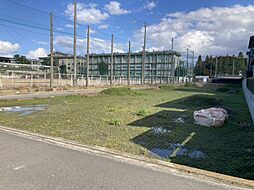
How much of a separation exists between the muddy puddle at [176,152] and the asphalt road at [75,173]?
1.25 metres

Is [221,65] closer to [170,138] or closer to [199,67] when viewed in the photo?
[199,67]

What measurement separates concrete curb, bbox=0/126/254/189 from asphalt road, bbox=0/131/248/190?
0.68 ft

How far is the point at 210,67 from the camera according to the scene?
354ft

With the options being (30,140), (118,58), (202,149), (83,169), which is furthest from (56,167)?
(118,58)

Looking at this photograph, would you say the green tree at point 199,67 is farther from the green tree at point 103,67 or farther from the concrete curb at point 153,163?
the concrete curb at point 153,163

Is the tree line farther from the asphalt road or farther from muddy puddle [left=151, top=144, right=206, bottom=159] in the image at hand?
the asphalt road

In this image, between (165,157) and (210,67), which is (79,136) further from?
(210,67)

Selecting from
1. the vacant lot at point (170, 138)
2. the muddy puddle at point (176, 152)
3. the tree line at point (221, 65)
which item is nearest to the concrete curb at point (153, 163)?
the vacant lot at point (170, 138)

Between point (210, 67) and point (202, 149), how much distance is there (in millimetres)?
108273

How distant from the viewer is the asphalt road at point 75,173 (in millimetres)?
3904

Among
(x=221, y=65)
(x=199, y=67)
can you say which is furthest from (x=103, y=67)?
(x=221, y=65)

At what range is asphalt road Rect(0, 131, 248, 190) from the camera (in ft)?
12.8

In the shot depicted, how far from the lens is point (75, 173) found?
4355 mm

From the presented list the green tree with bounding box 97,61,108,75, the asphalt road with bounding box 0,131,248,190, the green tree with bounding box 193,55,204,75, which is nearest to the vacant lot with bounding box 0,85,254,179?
the asphalt road with bounding box 0,131,248,190
